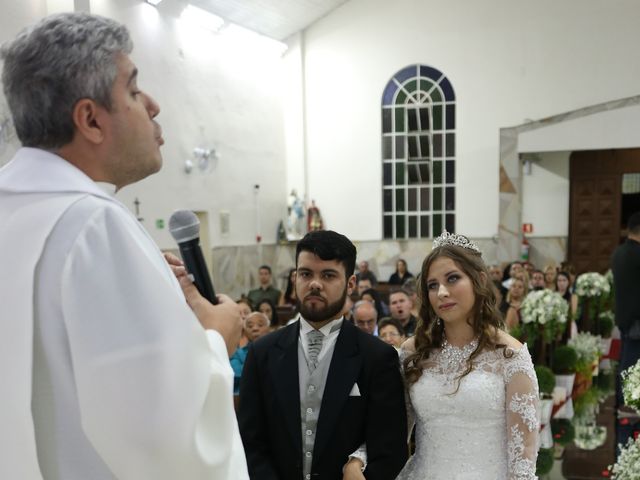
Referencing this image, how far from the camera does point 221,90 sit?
1444cm

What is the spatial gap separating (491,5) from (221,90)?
709 cm

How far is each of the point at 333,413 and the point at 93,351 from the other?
1589 mm

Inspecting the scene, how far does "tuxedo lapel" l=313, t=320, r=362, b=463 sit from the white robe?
52.5 inches

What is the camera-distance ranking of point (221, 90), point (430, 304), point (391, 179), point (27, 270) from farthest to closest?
point (391, 179), point (221, 90), point (430, 304), point (27, 270)

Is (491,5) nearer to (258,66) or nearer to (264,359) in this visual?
(258,66)

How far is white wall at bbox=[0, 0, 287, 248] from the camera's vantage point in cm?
1156

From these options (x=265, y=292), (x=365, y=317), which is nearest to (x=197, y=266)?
(x=365, y=317)

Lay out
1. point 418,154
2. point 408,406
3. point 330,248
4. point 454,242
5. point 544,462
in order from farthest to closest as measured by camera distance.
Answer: point 418,154, point 544,462, point 454,242, point 408,406, point 330,248

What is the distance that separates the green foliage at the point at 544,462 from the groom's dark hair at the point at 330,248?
3.97 metres

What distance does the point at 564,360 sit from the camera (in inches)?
311

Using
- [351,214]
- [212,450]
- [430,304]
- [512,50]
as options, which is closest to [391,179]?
[351,214]

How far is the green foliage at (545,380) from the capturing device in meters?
6.72

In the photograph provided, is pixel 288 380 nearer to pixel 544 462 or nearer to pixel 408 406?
pixel 408 406

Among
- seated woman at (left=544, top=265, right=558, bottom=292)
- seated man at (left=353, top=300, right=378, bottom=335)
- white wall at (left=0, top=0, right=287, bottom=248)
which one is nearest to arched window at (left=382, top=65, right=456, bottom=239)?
white wall at (left=0, top=0, right=287, bottom=248)
